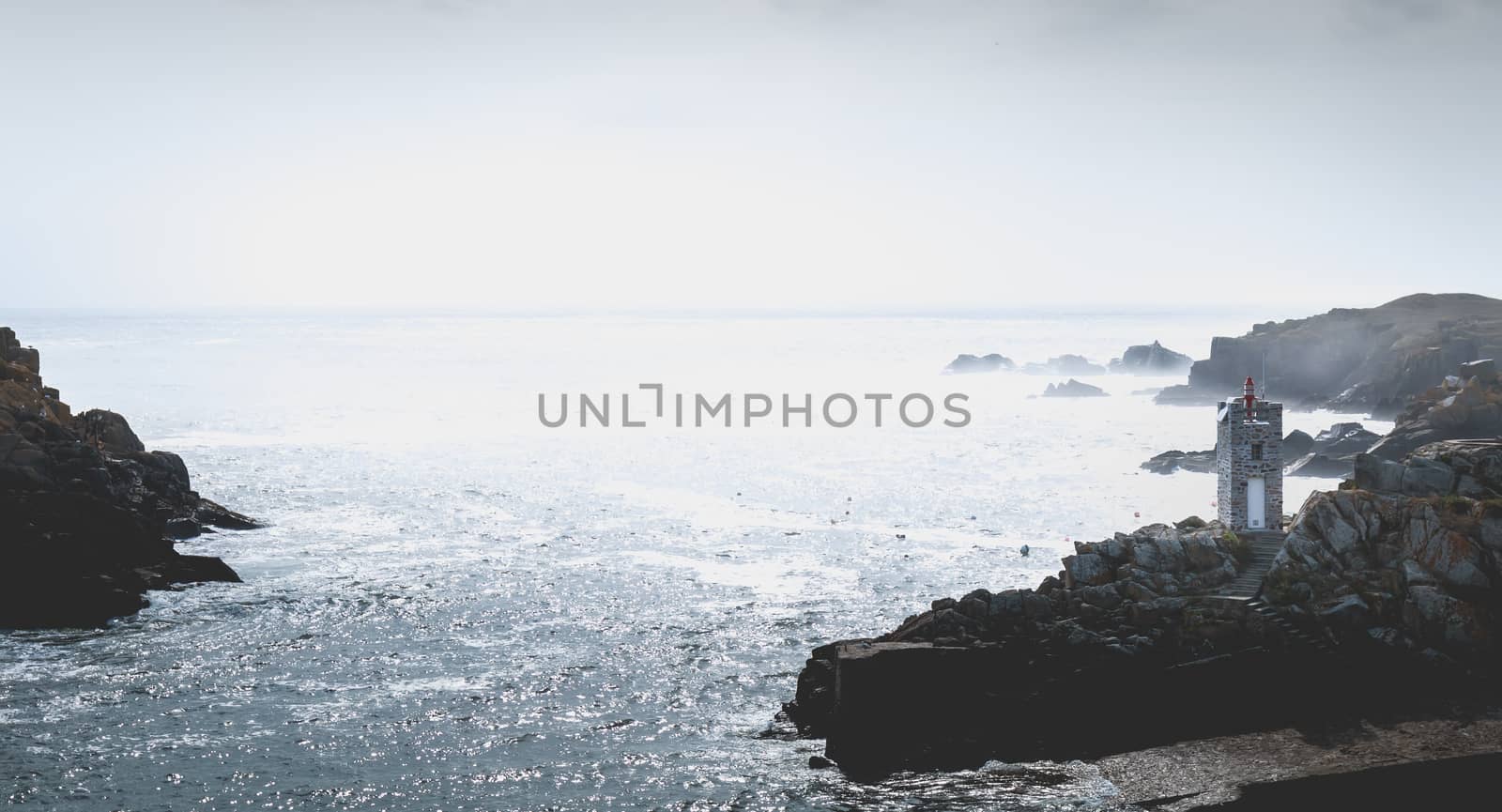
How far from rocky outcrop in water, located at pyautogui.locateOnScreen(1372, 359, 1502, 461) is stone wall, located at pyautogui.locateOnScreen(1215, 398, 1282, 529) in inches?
1511

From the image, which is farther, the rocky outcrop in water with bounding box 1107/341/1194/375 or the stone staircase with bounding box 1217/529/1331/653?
the rocky outcrop in water with bounding box 1107/341/1194/375

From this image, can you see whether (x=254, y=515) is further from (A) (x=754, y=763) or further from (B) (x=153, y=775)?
(A) (x=754, y=763)

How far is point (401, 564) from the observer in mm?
61438

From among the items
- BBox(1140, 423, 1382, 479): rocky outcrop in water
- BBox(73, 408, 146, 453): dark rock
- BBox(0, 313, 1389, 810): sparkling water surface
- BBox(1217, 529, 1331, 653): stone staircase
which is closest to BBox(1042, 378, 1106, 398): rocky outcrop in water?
BBox(0, 313, 1389, 810): sparkling water surface

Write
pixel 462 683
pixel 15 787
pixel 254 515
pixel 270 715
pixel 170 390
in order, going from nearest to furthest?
pixel 15 787 < pixel 270 715 < pixel 462 683 < pixel 254 515 < pixel 170 390

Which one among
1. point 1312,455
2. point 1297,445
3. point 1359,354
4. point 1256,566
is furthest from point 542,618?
point 1359,354

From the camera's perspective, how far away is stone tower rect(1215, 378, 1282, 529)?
137 ft

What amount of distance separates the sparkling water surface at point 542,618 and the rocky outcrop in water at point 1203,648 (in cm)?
214

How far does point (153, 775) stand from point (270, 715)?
4.94 meters

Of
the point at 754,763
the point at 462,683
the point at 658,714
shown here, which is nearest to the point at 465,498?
the point at 462,683

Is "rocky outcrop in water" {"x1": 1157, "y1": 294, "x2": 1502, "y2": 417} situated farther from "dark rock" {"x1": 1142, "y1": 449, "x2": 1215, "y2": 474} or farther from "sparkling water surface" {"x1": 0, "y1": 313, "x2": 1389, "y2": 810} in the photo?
"dark rock" {"x1": 1142, "y1": 449, "x2": 1215, "y2": 474}

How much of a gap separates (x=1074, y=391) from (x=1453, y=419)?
77.1 m

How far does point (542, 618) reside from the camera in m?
51.9

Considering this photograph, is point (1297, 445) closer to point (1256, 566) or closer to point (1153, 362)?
point (1256, 566)
